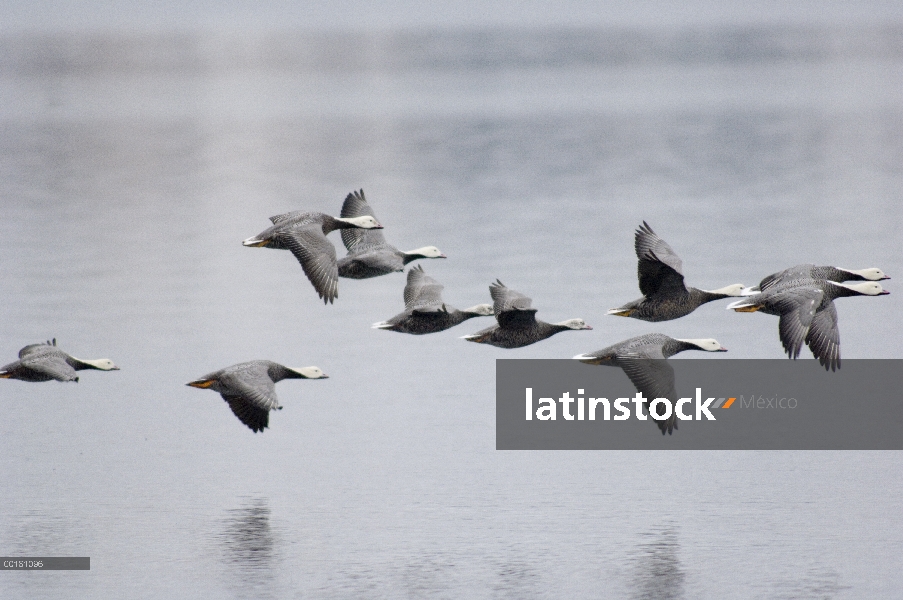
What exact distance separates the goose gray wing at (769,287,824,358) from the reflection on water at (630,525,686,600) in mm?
4960

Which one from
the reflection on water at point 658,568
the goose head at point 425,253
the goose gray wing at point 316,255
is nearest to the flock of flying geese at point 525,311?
the goose gray wing at point 316,255

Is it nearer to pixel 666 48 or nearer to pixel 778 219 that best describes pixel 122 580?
pixel 778 219

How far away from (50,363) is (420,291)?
21.9 ft

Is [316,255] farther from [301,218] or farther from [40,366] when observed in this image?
[40,366]

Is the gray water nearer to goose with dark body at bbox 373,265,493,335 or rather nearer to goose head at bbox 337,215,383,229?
goose with dark body at bbox 373,265,493,335

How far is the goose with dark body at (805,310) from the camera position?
26625mm

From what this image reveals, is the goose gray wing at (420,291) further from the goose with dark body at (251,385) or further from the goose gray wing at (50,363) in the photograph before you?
the goose gray wing at (50,363)

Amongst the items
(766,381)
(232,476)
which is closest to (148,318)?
(232,476)

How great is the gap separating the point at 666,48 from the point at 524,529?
129m

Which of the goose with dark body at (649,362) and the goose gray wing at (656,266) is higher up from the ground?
the goose gray wing at (656,266)

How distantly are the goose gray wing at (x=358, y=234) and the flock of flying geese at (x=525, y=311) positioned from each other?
0.34m

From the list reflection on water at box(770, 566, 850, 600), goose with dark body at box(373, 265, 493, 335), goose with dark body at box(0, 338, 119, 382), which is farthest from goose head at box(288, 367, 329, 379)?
reflection on water at box(770, 566, 850, 600)

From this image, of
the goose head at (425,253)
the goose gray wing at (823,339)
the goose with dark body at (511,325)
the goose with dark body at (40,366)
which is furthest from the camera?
the goose head at (425,253)

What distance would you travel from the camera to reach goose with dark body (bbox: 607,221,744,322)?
28641mm
